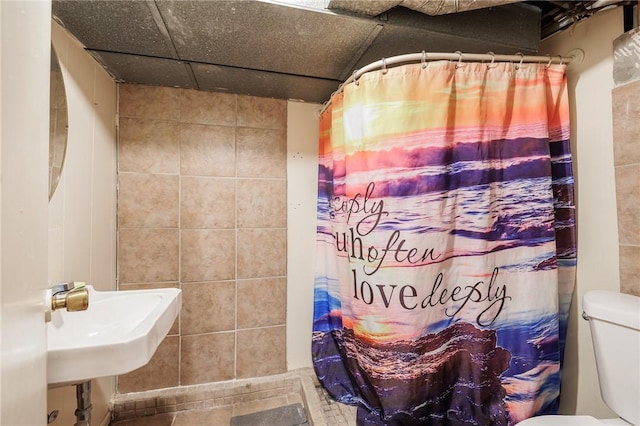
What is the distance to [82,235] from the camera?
4.03 ft

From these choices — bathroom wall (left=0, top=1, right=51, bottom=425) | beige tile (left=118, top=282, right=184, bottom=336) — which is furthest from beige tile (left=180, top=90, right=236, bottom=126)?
bathroom wall (left=0, top=1, right=51, bottom=425)

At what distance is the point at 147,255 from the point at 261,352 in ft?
2.92

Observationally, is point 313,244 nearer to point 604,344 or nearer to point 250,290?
point 250,290

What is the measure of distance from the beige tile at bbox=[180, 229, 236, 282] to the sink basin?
42cm

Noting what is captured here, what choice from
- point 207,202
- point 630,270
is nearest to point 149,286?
point 207,202

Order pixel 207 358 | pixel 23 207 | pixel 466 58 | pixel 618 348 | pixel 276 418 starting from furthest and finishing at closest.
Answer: pixel 207 358, pixel 276 418, pixel 466 58, pixel 618 348, pixel 23 207

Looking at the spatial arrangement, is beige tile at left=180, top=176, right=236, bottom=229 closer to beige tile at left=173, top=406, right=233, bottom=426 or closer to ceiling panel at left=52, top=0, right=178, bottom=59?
ceiling panel at left=52, top=0, right=178, bottom=59

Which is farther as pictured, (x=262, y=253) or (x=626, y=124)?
(x=262, y=253)

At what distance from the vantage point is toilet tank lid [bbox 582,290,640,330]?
888mm

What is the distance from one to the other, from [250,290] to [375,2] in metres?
1.56

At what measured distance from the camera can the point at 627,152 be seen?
3.41ft

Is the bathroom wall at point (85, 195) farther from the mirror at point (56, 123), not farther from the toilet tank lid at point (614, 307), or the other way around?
the toilet tank lid at point (614, 307)

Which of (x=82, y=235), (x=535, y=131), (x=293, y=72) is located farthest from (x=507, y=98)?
(x=82, y=235)

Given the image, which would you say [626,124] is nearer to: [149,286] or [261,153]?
[261,153]
